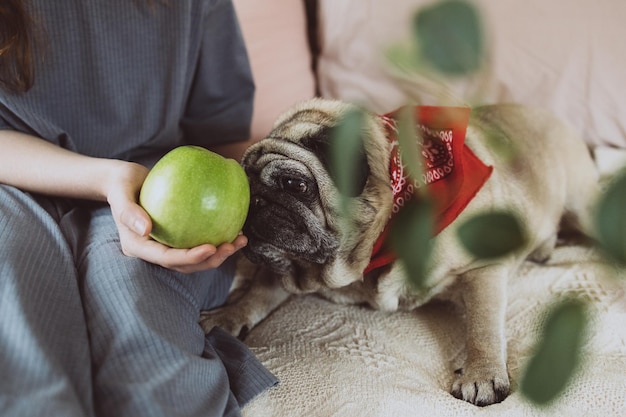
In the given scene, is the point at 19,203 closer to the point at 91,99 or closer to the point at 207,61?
the point at 91,99

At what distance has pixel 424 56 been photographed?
31 cm

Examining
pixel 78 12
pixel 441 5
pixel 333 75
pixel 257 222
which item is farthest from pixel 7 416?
pixel 333 75

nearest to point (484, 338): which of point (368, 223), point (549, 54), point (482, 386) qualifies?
point (482, 386)

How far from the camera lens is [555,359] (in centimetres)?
30

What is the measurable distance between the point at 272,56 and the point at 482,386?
0.81 metres

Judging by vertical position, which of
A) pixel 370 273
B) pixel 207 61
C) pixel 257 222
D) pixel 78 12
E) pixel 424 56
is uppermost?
pixel 424 56

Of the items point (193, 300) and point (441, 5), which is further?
point (193, 300)

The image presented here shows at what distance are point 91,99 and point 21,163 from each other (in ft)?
0.57

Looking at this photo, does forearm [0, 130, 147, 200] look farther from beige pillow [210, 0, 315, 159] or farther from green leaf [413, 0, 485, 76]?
green leaf [413, 0, 485, 76]

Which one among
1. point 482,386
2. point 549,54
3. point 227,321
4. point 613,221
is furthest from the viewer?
point 549,54

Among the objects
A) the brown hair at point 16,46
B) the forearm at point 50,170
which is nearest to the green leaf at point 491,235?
the forearm at point 50,170

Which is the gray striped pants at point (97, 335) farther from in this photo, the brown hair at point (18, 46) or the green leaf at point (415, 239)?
the green leaf at point (415, 239)

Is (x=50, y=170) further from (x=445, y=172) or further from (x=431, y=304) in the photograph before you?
(x=431, y=304)

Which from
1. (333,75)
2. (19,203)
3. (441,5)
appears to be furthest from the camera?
(333,75)
